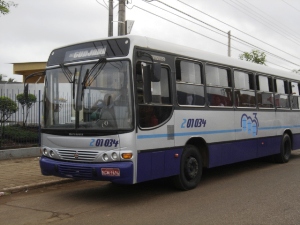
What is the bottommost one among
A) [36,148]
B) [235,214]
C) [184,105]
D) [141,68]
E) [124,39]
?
[235,214]

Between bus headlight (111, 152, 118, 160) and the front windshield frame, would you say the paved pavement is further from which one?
bus headlight (111, 152, 118, 160)

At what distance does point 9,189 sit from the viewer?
27.4 ft

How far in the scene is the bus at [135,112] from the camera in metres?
6.82

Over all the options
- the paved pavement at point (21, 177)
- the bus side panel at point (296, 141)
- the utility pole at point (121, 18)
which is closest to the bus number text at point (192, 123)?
the paved pavement at point (21, 177)

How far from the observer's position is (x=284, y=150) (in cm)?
1260

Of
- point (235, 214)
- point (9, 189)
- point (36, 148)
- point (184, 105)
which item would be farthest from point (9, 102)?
point (235, 214)

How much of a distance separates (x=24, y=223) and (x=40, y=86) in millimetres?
14037

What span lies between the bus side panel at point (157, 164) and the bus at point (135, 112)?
2 centimetres

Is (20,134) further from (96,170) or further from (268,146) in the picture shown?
(268,146)

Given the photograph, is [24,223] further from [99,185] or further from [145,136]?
[99,185]

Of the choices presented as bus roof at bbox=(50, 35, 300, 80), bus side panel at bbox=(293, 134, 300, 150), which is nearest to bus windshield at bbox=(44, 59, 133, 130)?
bus roof at bbox=(50, 35, 300, 80)

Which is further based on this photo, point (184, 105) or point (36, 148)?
point (36, 148)

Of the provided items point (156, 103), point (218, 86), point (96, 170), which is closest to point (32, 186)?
point (96, 170)

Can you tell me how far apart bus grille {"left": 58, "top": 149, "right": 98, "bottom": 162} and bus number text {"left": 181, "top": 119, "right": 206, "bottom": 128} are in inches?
81.0
